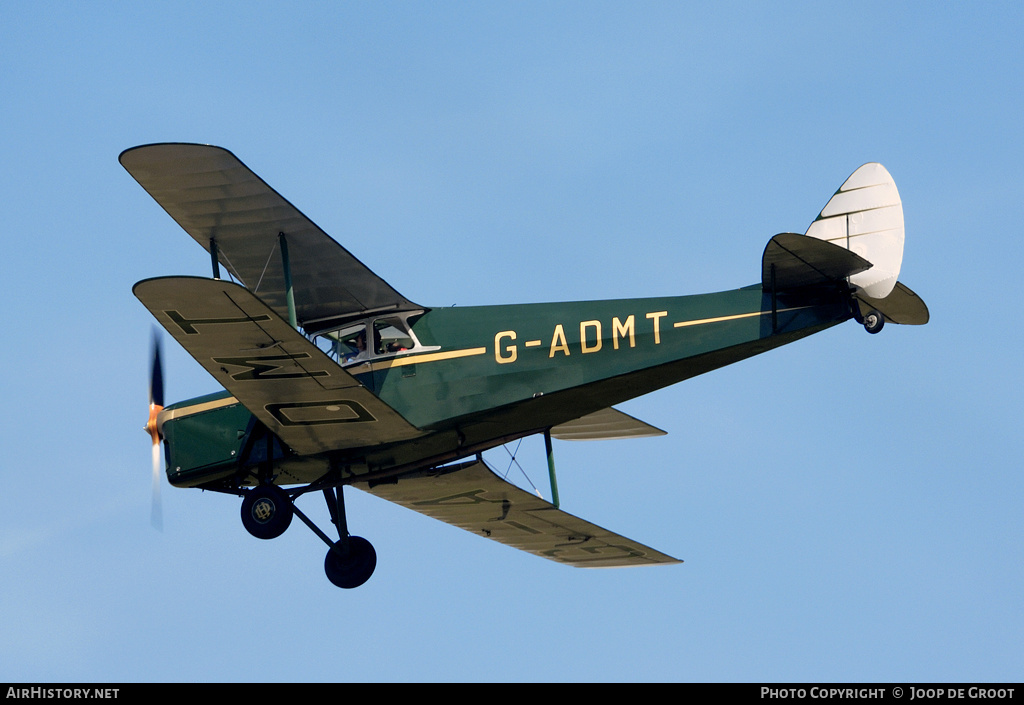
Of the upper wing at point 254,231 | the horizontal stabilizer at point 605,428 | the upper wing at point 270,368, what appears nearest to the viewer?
the upper wing at point 270,368

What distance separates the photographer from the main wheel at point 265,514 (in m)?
16.0

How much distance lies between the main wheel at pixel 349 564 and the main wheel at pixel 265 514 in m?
1.58

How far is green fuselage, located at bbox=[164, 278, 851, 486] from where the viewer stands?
14.9m

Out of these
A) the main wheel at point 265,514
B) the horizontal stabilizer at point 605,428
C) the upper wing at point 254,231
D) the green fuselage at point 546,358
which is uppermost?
the upper wing at point 254,231

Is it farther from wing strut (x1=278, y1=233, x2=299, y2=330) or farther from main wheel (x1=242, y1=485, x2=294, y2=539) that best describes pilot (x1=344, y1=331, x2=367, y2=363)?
main wheel (x1=242, y1=485, x2=294, y2=539)

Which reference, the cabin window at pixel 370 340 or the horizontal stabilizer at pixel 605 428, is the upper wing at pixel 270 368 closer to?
the cabin window at pixel 370 340

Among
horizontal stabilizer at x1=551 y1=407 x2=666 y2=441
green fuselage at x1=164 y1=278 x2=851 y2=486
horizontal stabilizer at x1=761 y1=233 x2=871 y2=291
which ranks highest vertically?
horizontal stabilizer at x1=761 y1=233 x2=871 y2=291

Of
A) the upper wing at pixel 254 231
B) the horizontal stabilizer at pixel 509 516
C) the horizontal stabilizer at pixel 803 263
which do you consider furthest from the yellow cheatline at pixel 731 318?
the horizontal stabilizer at pixel 509 516

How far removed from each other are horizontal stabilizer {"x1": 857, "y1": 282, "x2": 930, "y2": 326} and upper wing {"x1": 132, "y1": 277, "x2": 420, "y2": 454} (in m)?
5.05

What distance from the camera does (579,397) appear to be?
15.4m

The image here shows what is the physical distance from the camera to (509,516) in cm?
1892

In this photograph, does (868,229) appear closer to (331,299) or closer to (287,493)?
(331,299)

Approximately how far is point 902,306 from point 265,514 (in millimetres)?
7174

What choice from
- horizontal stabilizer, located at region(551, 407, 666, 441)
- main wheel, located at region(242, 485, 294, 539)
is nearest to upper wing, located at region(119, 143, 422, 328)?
main wheel, located at region(242, 485, 294, 539)
